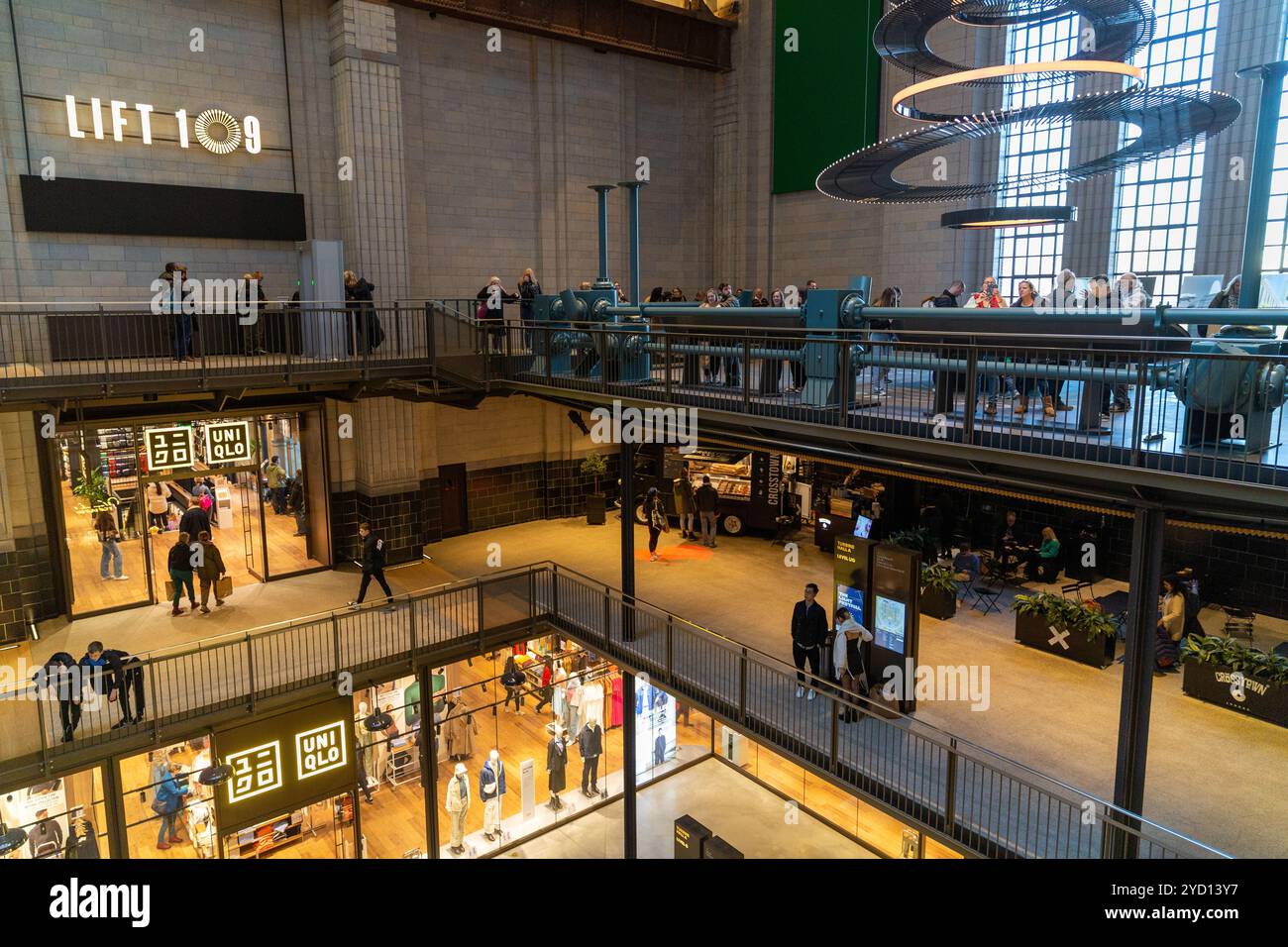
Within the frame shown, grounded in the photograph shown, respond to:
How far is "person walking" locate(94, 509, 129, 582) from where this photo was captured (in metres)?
15.5

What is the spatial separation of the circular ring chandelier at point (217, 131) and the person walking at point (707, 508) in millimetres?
11837

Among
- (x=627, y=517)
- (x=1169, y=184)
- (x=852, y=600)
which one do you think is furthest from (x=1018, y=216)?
(x=627, y=517)

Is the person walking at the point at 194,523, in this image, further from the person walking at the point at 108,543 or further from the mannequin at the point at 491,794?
the mannequin at the point at 491,794

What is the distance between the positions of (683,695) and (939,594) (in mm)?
5068

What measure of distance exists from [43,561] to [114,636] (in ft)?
6.82

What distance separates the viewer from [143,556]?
620 inches

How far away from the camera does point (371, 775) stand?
14719 millimetres

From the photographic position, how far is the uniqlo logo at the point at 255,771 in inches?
502

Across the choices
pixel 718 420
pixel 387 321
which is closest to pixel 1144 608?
pixel 718 420

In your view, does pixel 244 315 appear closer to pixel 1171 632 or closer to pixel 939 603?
pixel 939 603

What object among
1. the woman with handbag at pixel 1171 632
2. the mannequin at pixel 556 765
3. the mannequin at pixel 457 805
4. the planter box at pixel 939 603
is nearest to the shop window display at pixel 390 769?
the mannequin at pixel 457 805

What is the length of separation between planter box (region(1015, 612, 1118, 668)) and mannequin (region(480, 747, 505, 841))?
945 centimetres

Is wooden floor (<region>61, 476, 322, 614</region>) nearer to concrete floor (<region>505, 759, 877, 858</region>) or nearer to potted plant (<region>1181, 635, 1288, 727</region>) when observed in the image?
concrete floor (<region>505, 759, 877, 858</region>)

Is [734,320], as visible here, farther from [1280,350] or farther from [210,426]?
[210,426]
